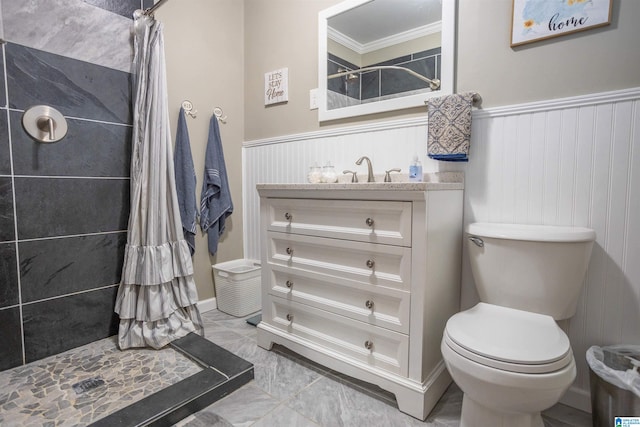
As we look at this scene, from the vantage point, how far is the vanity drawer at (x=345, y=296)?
135 centimetres

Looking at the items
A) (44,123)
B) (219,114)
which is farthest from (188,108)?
(44,123)

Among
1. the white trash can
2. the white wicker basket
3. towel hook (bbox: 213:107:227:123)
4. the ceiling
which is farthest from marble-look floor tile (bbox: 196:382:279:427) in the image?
the ceiling

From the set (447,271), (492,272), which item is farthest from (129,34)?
(492,272)

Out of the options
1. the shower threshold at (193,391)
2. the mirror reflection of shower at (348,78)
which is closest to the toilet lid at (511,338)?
the shower threshold at (193,391)

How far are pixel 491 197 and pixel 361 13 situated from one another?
4.22ft

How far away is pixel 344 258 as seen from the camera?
1.50 meters

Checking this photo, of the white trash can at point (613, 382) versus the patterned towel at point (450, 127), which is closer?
the white trash can at point (613, 382)

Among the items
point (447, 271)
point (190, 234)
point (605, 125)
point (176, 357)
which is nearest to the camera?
point (605, 125)

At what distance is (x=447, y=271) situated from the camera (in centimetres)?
146

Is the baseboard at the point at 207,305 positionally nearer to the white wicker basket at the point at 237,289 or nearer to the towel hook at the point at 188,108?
the white wicker basket at the point at 237,289

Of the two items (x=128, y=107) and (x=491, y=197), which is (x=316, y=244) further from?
(x=128, y=107)

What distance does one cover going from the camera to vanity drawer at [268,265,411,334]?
1.35m

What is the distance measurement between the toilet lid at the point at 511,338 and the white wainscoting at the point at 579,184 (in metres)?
0.29

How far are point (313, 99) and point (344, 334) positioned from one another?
1472 mm
